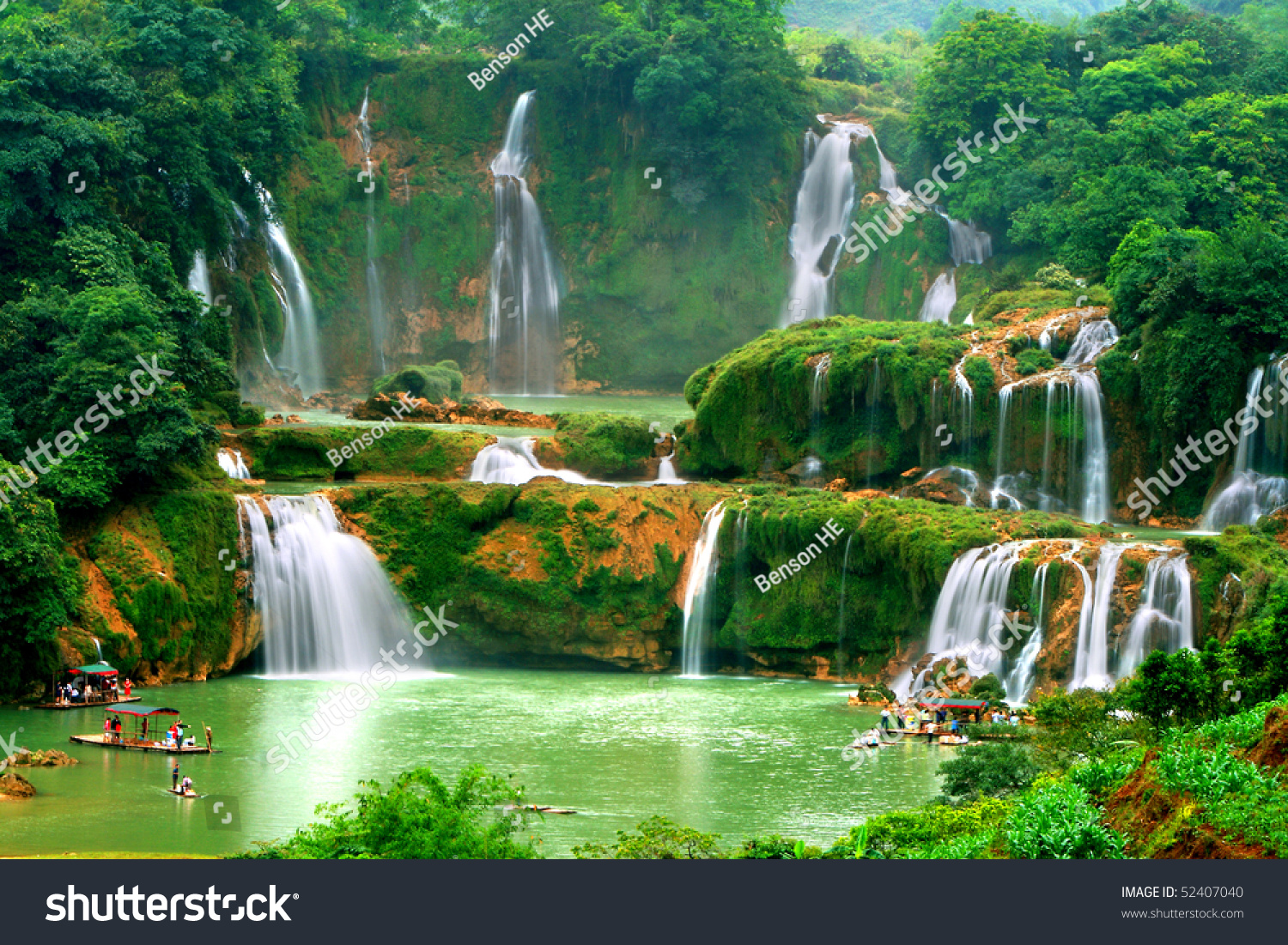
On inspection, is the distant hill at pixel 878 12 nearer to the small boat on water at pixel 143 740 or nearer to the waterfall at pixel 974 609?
the waterfall at pixel 974 609

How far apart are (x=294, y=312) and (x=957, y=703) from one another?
33.2 meters

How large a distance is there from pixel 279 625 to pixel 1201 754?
73.2 feet

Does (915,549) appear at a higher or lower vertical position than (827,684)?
higher

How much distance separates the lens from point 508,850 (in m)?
15.6

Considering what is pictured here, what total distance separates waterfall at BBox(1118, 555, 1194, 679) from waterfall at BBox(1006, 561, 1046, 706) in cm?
164

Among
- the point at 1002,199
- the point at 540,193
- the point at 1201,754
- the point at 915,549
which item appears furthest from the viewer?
the point at 540,193

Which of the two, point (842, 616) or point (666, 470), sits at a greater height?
point (666, 470)

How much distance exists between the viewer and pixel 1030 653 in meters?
30.0

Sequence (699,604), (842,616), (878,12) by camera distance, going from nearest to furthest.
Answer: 1. (842,616)
2. (699,604)
3. (878,12)

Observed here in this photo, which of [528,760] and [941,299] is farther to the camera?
[941,299]

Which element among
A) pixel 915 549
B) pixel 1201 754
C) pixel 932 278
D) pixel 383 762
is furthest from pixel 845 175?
pixel 1201 754

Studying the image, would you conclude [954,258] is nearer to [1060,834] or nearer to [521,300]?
[521,300]

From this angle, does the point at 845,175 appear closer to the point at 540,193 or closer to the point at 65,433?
the point at 540,193

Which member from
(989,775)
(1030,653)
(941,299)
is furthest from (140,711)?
(941,299)
